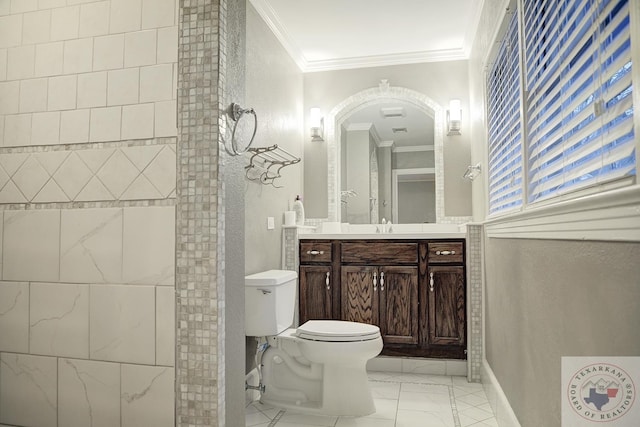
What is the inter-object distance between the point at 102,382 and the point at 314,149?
2595mm

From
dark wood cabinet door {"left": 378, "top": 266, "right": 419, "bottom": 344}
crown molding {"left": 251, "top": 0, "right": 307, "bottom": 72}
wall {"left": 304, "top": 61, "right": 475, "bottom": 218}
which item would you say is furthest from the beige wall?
crown molding {"left": 251, "top": 0, "right": 307, "bottom": 72}

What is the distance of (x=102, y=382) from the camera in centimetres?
159

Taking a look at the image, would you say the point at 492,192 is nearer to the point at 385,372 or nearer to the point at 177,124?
the point at 385,372

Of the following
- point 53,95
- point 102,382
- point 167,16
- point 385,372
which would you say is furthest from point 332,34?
point 102,382

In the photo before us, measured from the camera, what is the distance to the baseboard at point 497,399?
191cm

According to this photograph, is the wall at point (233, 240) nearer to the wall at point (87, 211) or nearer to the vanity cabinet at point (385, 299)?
the wall at point (87, 211)

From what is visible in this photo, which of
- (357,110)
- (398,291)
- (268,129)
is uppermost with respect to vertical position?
(357,110)

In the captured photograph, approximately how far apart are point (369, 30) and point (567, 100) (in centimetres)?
225

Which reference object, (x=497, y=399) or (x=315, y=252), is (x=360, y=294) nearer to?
(x=315, y=252)

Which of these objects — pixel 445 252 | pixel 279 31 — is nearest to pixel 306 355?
pixel 445 252

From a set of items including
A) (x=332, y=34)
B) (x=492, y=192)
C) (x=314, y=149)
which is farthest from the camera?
(x=314, y=149)

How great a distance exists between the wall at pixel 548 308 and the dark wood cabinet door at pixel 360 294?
0.76 m

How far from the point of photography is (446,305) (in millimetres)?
2949

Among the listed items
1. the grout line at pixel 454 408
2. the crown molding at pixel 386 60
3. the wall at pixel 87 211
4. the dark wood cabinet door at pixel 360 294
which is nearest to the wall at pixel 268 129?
the crown molding at pixel 386 60
